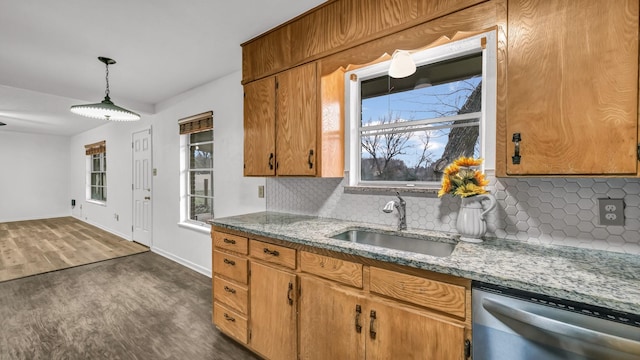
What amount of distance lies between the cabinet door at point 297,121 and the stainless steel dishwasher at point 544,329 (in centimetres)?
131

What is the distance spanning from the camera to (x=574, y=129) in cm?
111

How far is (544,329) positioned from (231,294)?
1.89 m

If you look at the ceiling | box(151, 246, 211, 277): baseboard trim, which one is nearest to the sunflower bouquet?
the ceiling

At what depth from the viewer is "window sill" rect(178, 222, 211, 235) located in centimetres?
347

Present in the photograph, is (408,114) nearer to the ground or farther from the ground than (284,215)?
farther from the ground

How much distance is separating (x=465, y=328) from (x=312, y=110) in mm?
1557

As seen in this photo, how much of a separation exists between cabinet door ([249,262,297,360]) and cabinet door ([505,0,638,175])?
4.64ft

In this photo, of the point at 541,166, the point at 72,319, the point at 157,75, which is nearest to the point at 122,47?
the point at 157,75

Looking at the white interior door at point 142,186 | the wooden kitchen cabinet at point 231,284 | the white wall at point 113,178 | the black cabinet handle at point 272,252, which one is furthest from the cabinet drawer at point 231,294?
the white wall at point 113,178

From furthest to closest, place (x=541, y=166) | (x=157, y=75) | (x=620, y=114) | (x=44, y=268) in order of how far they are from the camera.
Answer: (x=44, y=268), (x=157, y=75), (x=541, y=166), (x=620, y=114)

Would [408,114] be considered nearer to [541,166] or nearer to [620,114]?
[541,166]

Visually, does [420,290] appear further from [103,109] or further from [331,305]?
[103,109]

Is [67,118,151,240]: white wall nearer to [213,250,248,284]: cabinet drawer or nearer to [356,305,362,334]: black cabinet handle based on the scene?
[213,250,248,284]: cabinet drawer

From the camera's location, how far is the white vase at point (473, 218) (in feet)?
4.79
